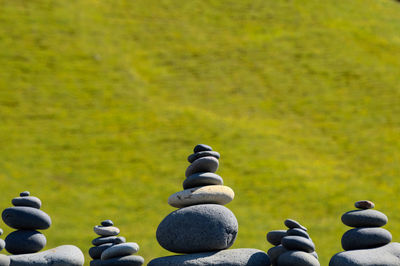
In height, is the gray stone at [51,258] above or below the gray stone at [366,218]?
below

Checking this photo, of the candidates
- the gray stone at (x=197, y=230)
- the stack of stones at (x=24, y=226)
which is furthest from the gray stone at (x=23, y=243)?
the gray stone at (x=197, y=230)

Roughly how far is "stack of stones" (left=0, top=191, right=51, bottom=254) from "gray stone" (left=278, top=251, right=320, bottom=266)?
3.59 meters

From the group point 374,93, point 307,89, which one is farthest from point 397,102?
point 307,89

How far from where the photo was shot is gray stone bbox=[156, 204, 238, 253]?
6605 mm

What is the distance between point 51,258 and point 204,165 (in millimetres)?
2542

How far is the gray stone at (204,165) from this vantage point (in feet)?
23.7

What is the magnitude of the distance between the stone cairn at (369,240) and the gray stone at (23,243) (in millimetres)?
4286

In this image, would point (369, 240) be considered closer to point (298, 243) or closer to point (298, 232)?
point (298, 232)

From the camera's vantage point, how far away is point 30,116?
76.2 ft

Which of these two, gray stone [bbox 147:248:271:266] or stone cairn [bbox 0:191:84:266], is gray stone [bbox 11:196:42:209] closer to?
stone cairn [bbox 0:191:84:266]

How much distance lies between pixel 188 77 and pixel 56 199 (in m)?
13.0

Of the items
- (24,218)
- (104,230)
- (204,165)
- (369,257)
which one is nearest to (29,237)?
(24,218)

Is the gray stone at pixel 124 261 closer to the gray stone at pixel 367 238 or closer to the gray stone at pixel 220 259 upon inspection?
the gray stone at pixel 220 259

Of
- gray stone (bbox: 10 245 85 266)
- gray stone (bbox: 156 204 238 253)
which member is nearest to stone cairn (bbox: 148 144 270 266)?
gray stone (bbox: 156 204 238 253)
